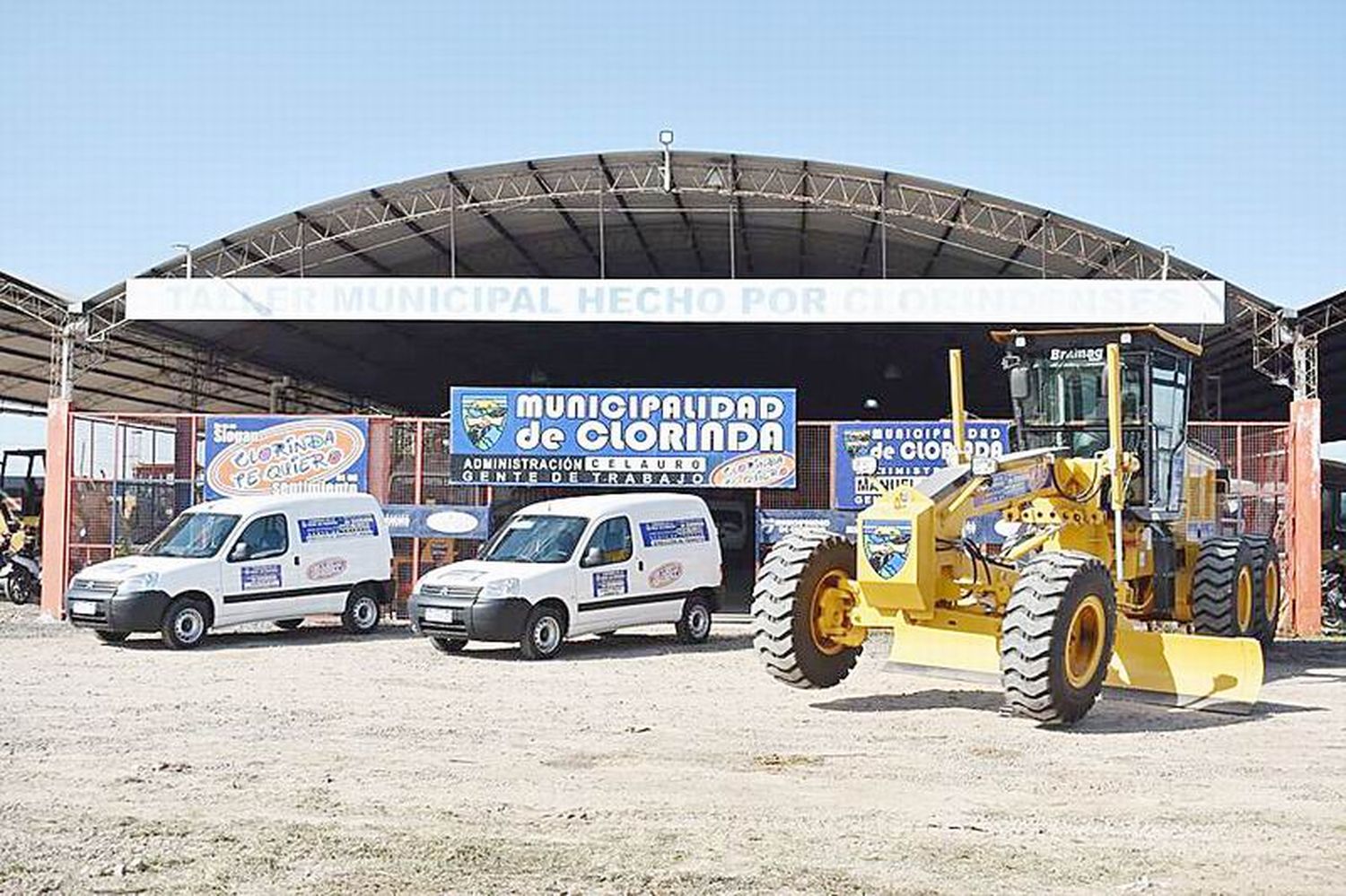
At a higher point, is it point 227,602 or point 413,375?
point 413,375

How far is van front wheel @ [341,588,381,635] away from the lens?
60.3ft

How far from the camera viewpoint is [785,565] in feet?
38.2

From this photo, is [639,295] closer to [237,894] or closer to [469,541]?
[469,541]

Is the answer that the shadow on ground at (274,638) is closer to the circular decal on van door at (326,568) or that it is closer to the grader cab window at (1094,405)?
the circular decal on van door at (326,568)

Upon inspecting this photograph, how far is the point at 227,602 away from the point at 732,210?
10.7 m

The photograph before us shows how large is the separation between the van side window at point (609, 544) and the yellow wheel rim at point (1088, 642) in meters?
6.54

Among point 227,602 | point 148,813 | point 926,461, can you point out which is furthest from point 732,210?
point 148,813

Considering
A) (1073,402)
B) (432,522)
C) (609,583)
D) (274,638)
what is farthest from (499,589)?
(1073,402)

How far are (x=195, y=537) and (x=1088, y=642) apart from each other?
10514 mm

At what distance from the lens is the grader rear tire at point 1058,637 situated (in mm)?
10414

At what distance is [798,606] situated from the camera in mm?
11609

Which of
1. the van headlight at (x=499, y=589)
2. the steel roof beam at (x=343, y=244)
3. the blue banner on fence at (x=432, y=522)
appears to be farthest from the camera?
the steel roof beam at (x=343, y=244)

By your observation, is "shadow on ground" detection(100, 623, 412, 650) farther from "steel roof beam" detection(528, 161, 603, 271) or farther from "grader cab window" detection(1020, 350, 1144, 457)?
"grader cab window" detection(1020, 350, 1144, 457)

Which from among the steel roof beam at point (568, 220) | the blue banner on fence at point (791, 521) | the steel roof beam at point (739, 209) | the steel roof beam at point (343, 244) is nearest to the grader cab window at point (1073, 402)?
the blue banner on fence at point (791, 521)
